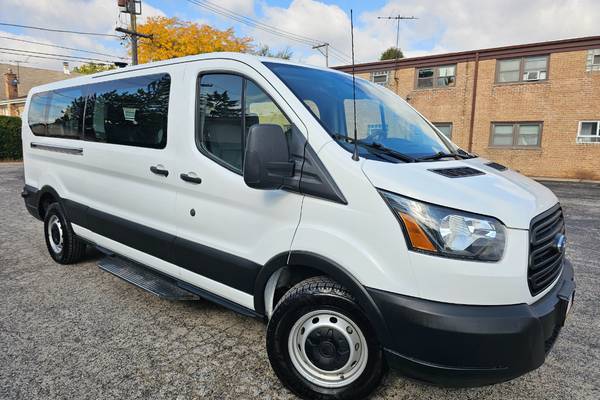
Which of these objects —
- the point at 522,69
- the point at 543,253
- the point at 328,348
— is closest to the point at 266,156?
the point at 328,348

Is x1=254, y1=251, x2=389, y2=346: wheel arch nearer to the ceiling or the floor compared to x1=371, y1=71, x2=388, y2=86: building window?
nearer to the floor

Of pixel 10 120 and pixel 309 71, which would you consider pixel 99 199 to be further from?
pixel 10 120

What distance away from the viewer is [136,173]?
135 inches

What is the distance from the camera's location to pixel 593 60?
1692 cm

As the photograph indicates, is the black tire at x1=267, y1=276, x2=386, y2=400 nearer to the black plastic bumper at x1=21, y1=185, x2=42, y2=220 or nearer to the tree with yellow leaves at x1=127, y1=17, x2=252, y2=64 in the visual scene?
the black plastic bumper at x1=21, y1=185, x2=42, y2=220

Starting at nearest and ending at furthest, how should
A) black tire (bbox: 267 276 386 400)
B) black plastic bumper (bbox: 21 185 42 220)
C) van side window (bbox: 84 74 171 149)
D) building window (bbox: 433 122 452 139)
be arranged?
black tire (bbox: 267 276 386 400)
van side window (bbox: 84 74 171 149)
black plastic bumper (bbox: 21 185 42 220)
building window (bbox: 433 122 452 139)

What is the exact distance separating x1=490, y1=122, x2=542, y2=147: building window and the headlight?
63.1 ft

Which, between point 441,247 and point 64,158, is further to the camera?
point 64,158

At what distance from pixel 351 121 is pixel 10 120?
24.0 meters

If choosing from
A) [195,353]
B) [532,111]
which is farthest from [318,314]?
[532,111]

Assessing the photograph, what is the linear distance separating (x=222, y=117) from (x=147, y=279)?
1.62 m

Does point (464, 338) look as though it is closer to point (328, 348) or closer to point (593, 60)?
point (328, 348)

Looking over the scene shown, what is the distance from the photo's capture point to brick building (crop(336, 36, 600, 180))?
56.7 ft

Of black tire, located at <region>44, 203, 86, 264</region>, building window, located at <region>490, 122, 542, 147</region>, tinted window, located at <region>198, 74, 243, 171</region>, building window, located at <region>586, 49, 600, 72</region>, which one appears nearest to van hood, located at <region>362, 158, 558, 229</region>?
tinted window, located at <region>198, 74, 243, 171</region>
